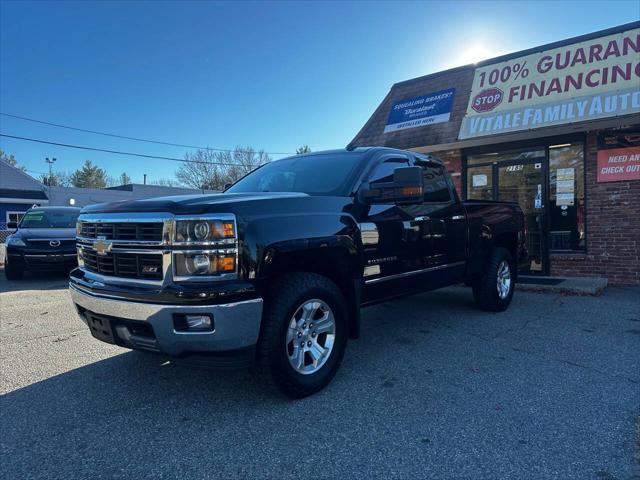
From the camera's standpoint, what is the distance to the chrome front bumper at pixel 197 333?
107 inches

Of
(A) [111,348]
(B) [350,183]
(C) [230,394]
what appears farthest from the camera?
(A) [111,348]

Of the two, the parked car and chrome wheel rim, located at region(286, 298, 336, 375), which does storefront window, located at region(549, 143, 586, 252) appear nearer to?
chrome wheel rim, located at region(286, 298, 336, 375)

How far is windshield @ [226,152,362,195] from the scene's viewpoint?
391 cm

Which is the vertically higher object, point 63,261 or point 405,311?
point 63,261

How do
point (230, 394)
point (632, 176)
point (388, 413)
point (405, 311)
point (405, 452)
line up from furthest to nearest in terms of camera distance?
point (632, 176) → point (405, 311) → point (230, 394) → point (388, 413) → point (405, 452)

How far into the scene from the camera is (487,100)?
9367mm

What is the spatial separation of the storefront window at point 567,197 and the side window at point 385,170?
5.93m

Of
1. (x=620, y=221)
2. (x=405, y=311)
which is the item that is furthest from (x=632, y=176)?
(x=405, y=311)

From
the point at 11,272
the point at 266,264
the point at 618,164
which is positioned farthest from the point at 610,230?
the point at 11,272

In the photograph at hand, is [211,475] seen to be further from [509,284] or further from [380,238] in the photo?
[509,284]

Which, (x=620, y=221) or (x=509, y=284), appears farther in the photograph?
(x=620, y=221)

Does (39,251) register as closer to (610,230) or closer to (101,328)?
(101,328)

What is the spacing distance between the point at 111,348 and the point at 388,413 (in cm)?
297

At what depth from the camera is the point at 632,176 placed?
8125 mm
